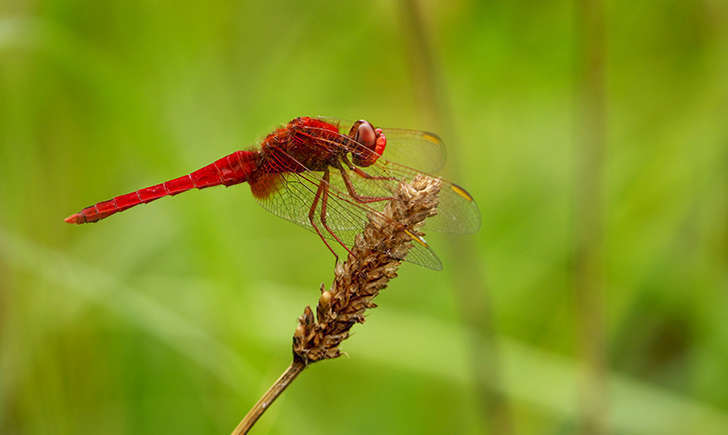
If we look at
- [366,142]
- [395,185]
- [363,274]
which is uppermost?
[366,142]

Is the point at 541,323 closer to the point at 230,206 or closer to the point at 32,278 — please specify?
the point at 230,206

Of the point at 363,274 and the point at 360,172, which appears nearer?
the point at 363,274

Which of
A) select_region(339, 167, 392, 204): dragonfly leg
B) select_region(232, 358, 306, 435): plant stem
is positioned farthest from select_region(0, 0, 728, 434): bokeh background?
select_region(232, 358, 306, 435): plant stem

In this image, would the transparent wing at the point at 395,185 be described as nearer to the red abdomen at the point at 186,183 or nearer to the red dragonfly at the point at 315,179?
the red dragonfly at the point at 315,179

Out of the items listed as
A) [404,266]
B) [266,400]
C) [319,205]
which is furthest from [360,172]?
[404,266]

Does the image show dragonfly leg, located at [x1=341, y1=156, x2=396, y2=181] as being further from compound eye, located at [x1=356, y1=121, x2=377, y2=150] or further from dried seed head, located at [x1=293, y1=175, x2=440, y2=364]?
dried seed head, located at [x1=293, y1=175, x2=440, y2=364]

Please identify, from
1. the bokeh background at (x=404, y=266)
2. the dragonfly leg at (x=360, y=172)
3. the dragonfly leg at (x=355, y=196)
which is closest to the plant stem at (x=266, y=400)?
the bokeh background at (x=404, y=266)

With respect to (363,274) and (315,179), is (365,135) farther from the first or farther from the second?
(363,274)
